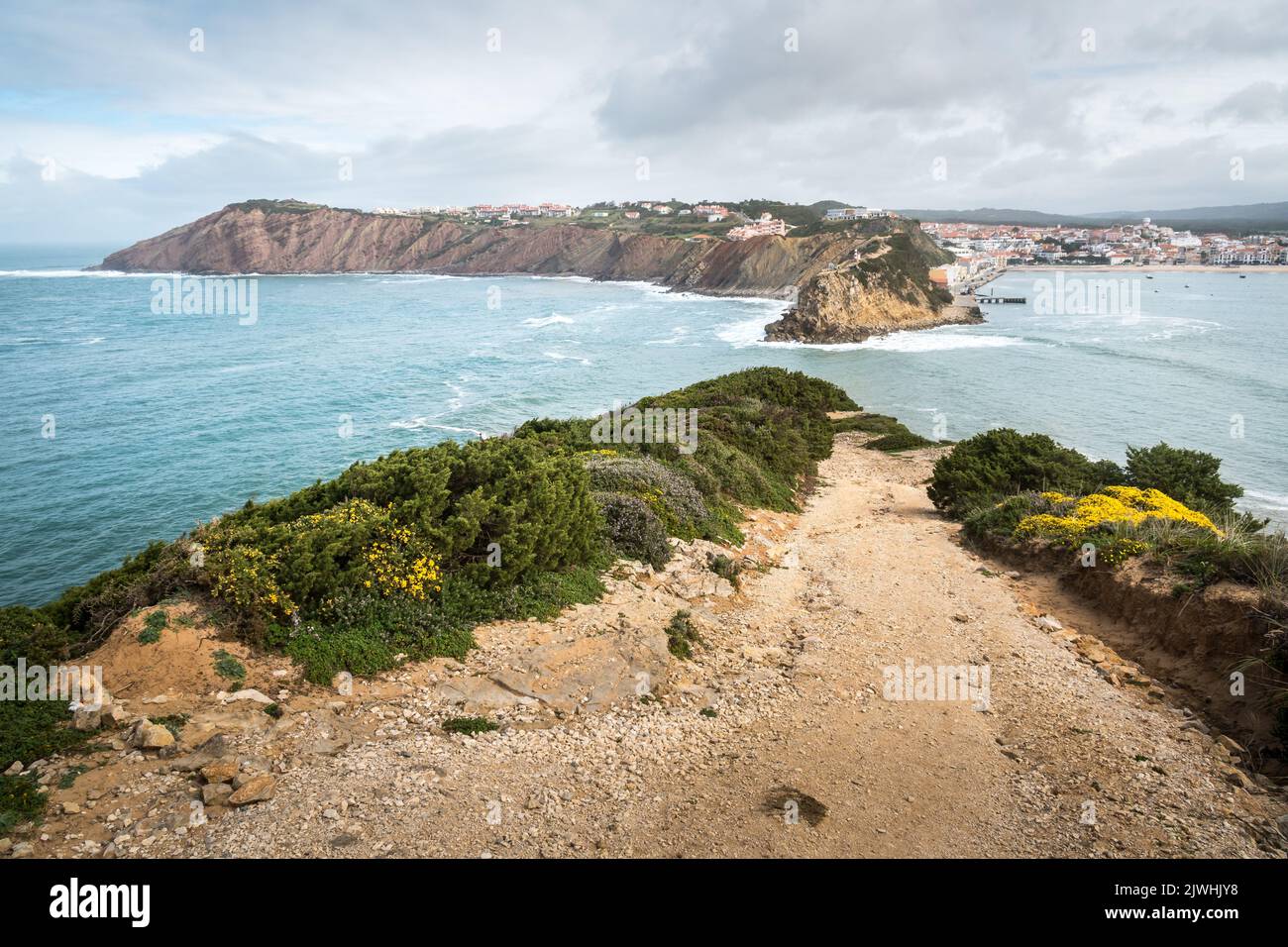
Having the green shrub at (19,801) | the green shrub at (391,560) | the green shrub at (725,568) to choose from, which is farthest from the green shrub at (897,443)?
the green shrub at (19,801)

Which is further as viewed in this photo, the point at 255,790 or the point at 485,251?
the point at 485,251

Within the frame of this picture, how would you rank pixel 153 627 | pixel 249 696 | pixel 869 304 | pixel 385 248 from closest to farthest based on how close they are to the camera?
pixel 249 696 → pixel 153 627 → pixel 869 304 → pixel 385 248

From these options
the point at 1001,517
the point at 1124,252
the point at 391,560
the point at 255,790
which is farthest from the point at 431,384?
the point at 1124,252

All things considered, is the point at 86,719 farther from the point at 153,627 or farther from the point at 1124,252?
the point at 1124,252

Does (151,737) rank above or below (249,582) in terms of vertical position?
below
